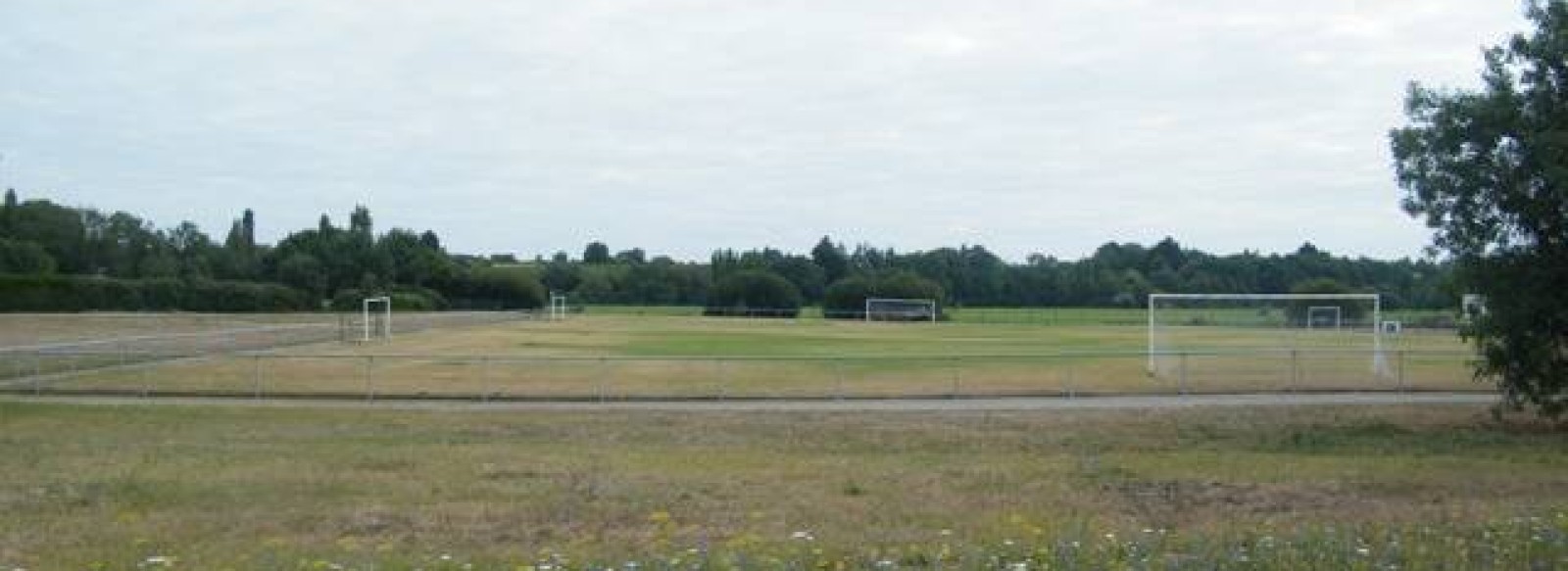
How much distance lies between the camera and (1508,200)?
2448 cm

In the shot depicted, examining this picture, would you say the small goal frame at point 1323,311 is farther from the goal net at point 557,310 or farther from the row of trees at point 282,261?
the row of trees at point 282,261

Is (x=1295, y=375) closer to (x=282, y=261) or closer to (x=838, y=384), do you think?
(x=838, y=384)

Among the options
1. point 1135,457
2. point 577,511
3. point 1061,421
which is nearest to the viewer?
point 577,511

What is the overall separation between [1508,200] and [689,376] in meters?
22.9

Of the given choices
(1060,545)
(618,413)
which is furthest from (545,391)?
(1060,545)

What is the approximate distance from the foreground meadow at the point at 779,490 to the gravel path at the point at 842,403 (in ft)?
5.83

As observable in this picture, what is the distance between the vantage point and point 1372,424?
27812mm

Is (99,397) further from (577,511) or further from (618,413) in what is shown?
(577,511)

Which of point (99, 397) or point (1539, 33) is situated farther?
point (99, 397)

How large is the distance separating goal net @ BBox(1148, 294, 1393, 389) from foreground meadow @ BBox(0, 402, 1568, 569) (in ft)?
38.6

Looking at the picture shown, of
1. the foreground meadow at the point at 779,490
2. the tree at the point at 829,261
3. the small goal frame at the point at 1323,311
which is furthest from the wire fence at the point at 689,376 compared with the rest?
the tree at the point at 829,261

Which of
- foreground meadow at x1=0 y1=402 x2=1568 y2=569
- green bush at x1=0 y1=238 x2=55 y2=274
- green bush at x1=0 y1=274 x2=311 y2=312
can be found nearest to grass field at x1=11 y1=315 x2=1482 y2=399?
foreground meadow at x1=0 y1=402 x2=1568 y2=569

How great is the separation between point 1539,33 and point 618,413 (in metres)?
17.6

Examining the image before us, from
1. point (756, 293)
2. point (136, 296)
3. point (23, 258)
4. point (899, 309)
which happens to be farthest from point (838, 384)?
point (756, 293)
